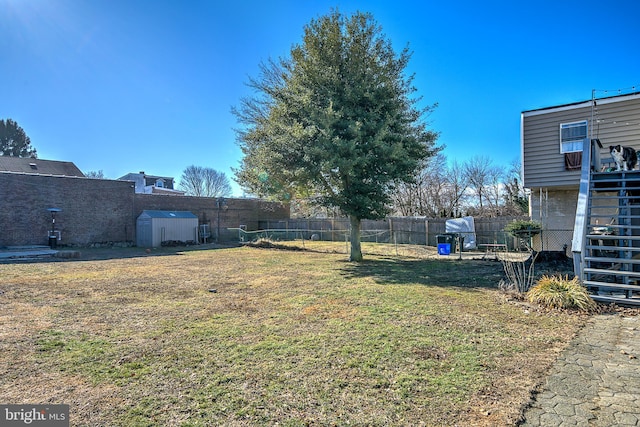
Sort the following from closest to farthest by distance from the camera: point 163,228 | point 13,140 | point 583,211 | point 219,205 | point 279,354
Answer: point 279,354 → point 583,211 → point 163,228 → point 219,205 → point 13,140

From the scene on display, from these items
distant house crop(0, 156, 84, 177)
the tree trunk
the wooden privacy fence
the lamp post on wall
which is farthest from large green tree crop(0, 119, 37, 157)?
the tree trunk

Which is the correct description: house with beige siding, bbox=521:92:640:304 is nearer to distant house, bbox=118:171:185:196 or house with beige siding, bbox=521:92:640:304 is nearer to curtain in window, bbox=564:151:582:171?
curtain in window, bbox=564:151:582:171

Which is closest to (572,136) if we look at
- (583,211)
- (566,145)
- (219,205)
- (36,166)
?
(566,145)

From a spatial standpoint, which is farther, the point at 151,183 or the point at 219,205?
the point at 151,183

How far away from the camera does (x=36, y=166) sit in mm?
24812

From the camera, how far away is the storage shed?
21000mm

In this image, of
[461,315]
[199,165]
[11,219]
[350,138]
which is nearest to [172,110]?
[350,138]

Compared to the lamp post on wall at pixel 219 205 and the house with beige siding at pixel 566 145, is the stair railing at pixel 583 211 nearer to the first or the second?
the house with beige siding at pixel 566 145

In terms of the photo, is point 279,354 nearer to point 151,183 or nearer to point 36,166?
point 36,166

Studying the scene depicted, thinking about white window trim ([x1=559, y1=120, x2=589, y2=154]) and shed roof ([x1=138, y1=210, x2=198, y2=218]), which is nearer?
white window trim ([x1=559, y1=120, x2=589, y2=154])

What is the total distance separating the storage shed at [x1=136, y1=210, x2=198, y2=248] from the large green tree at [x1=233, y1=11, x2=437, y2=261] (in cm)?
1216

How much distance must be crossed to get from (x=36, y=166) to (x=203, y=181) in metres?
24.6

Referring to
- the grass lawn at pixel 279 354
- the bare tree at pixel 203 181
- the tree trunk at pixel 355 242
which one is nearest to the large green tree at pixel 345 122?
the tree trunk at pixel 355 242

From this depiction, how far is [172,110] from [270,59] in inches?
186
